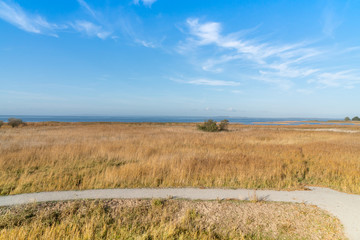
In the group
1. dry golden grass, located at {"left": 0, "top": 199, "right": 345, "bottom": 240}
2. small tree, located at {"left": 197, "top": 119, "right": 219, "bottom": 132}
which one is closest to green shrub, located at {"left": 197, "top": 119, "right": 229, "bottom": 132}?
small tree, located at {"left": 197, "top": 119, "right": 219, "bottom": 132}

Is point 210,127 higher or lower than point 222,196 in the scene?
higher

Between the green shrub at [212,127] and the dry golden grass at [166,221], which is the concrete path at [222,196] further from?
the green shrub at [212,127]

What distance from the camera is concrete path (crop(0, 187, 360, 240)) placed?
581 cm

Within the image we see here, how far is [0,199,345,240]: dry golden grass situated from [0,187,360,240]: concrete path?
0.45m

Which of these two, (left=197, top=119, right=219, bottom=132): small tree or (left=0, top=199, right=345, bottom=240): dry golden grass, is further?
(left=197, top=119, right=219, bottom=132): small tree

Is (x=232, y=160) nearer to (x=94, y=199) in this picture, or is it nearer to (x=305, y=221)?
(x=305, y=221)

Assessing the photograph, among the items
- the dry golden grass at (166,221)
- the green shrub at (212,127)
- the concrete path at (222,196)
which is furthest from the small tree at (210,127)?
the dry golden grass at (166,221)

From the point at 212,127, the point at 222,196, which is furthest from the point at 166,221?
the point at 212,127

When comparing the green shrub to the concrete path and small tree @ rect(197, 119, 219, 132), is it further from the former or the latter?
the concrete path

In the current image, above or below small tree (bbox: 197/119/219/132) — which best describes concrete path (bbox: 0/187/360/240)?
below

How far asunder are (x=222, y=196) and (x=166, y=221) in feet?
7.73

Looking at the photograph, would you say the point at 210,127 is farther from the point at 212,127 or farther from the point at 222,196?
the point at 222,196

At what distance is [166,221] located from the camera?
16.6 ft

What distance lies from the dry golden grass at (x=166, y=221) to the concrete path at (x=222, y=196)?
17.7 inches
